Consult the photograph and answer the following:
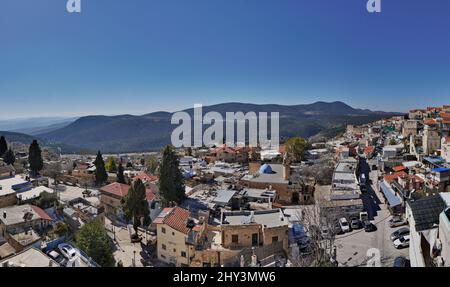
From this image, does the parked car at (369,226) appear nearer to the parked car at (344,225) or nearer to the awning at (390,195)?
the parked car at (344,225)

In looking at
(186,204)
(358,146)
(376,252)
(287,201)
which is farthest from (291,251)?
(358,146)

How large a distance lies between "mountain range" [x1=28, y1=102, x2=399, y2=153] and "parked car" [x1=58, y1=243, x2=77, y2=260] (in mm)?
61313

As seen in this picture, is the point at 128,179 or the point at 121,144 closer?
the point at 128,179

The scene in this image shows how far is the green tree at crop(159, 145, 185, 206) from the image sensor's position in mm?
13065

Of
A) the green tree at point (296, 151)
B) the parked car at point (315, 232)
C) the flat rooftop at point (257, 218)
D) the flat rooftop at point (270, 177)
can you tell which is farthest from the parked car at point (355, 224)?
the green tree at point (296, 151)

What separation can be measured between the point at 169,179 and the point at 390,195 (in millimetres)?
10359

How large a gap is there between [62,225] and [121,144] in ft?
264

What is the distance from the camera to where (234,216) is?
10516 mm


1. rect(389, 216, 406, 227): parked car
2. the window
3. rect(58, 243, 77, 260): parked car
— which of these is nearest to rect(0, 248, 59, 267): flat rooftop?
rect(58, 243, 77, 260): parked car

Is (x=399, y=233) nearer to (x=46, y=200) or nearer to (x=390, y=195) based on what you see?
Answer: (x=390, y=195)

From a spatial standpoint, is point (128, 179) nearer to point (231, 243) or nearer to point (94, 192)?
point (94, 192)

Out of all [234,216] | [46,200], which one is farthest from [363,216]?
[46,200]

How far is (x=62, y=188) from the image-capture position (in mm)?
18312

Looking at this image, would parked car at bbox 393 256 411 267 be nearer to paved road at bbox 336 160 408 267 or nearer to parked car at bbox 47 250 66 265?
paved road at bbox 336 160 408 267
